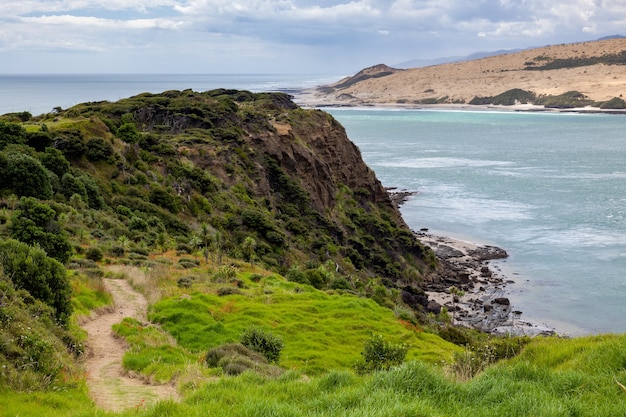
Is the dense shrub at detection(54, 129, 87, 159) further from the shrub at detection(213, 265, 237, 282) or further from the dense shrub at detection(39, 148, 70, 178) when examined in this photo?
the shrub at detection(213, 265, 237, 282)

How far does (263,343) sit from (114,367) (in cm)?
400

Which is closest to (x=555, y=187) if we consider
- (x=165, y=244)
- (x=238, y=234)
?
(x=238, y=234)

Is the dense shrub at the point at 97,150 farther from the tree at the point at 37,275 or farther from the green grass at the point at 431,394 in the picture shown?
the green grass at the point at 431,394

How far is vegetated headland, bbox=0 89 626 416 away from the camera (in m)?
8.25

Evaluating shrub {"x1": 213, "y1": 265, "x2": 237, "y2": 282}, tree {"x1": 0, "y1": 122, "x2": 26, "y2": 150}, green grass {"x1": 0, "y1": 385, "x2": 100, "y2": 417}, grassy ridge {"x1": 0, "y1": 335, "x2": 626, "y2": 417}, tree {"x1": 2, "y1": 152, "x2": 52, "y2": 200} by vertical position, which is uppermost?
tree {"x1": 0, "y1": 122, "x2": 26, "y2": 150}

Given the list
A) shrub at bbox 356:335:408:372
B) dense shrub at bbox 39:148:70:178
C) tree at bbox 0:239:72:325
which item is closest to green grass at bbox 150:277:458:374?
shrub at bbox 356:335:408:372

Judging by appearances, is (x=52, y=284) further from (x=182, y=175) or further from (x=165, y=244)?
(x=182, y=175)

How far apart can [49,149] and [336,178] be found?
34.5m

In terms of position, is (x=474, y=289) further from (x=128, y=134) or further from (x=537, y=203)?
(x=128, y=134)

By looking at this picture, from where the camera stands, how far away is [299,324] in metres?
20.1

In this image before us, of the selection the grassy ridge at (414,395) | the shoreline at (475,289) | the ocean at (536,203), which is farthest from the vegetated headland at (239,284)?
the ocean at (536,203)

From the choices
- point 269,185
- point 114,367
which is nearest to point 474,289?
point 269,185

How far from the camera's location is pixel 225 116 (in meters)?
61.7

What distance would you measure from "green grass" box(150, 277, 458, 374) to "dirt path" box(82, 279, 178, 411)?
1.14 m
